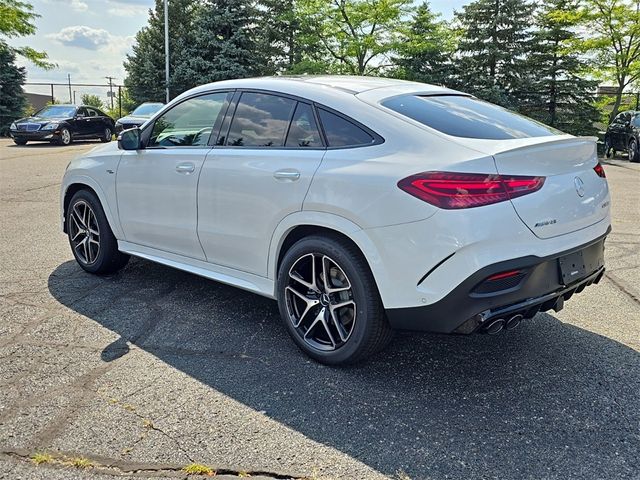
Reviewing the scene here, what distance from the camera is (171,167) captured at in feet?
13.5

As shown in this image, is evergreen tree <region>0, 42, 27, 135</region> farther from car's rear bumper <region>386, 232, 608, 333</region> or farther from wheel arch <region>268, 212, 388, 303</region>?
car's rear bumper <region>386, 232, 608, 333</region>

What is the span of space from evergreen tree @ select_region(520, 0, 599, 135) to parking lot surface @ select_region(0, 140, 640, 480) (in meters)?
21.1

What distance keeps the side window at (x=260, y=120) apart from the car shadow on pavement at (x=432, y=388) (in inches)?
50.5

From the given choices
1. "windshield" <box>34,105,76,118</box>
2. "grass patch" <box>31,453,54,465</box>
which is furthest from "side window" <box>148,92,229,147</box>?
"windshield" <box>34,105,76,118</box>

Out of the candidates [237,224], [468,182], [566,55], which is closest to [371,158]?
[468,182]

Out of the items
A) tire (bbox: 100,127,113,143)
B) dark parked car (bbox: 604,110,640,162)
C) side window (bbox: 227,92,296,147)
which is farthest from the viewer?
tire (bbox: 100,127,113,143)

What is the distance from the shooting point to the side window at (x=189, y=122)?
159 inches

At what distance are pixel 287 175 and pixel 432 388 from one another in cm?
147

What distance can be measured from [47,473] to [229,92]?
266cm

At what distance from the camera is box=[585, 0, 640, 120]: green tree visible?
834 inches

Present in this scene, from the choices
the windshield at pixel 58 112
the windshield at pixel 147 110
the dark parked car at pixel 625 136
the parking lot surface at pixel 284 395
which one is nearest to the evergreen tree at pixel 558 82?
the dark parked car at pixel 625 136

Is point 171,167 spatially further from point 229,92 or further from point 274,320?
point 274,320

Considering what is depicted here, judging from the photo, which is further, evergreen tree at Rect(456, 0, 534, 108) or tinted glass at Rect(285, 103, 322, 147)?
evergreen tree at Rect(456, 0, 534, 108)

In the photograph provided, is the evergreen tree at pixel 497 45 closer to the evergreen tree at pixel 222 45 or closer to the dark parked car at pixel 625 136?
the dark parked car at pixel 625 136
